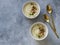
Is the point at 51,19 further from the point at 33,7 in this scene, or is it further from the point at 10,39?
the point at 10,39

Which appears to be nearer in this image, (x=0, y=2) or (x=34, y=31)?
(x=34, y=31)

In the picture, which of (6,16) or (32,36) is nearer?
(32,36)

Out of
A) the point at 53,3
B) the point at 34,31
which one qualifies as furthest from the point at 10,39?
the point at 53,3

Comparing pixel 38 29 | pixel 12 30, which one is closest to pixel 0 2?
pixel 12 30

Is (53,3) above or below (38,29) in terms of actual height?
above

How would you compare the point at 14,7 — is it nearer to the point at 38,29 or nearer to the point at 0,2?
the point at 0,2

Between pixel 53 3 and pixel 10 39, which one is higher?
pixel 53 3
